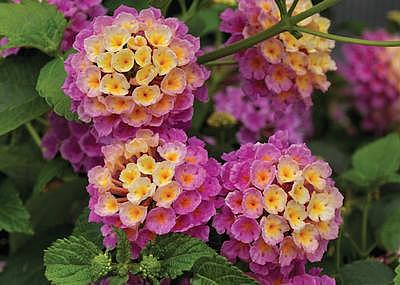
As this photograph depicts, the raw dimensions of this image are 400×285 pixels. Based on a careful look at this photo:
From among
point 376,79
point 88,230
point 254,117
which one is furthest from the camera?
point 376,79

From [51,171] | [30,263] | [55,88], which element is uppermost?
[55,88]

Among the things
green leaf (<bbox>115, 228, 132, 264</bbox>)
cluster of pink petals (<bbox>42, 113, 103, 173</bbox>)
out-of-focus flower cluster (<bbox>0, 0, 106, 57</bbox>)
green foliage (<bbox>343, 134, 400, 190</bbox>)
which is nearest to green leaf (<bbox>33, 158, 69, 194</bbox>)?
cluster of pink petals (<bbox>42, 113, 103, 173</bbox>)

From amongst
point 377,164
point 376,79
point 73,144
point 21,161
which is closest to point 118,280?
point 73,144

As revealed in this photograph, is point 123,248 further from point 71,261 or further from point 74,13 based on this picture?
point 74,13

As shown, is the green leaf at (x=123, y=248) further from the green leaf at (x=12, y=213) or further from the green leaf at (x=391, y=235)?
the green leaf at (x=391, y=235)

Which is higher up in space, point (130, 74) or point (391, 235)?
point (130, 74)

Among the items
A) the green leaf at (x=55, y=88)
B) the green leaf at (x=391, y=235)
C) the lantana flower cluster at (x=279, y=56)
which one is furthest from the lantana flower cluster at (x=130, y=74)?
the green leaf at (x=391, y=235)

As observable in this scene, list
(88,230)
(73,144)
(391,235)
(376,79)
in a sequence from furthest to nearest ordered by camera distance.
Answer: (376,79) < (391,235) < (73,144) < (88,230)

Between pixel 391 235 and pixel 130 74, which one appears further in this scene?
pixel 391 235
